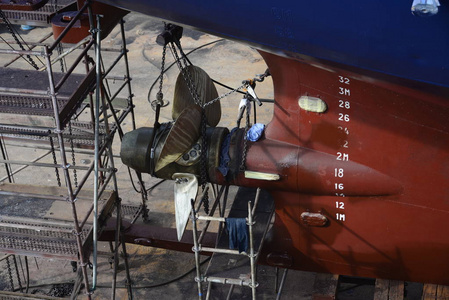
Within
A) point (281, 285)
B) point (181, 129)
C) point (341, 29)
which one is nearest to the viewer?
point (341, 29)

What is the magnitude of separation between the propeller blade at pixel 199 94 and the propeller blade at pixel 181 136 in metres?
1.23

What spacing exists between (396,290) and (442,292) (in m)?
0.72

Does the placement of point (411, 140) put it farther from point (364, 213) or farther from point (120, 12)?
point (120, 12)

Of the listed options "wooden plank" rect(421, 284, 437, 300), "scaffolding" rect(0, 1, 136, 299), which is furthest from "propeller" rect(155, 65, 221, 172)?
"wooden plank" rect(421, 284, 437, 300)

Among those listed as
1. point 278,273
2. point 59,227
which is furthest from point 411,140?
point 59,227

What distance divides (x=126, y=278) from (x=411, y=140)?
5769mm

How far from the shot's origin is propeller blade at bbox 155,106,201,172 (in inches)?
443

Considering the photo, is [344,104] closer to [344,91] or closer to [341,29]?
[344,91]

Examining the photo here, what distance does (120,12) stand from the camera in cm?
1163

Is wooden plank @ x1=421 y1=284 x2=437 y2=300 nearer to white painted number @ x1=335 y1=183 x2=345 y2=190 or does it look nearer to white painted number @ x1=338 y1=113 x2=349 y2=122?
white painted number @ x1=335 y1=183 x2=345 y2=190

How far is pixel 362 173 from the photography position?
1104cm

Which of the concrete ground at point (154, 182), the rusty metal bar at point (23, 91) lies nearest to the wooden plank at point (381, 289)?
the concrete ground at point (154, 182)

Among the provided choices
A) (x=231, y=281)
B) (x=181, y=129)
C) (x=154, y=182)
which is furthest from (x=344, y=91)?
(x=154, y=182)

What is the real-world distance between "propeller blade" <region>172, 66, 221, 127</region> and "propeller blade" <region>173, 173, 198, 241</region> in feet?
5.01
